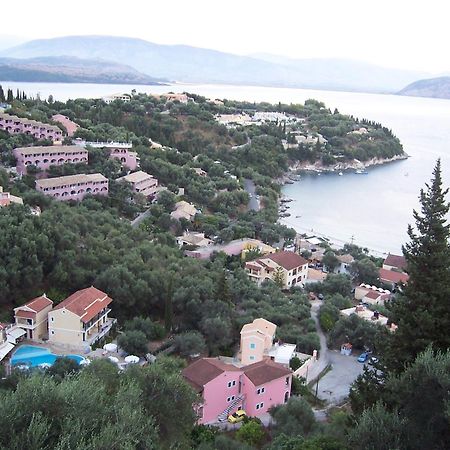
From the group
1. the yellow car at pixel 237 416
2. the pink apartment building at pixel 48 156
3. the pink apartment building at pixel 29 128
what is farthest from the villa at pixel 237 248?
the yellow car at pixel 237 416

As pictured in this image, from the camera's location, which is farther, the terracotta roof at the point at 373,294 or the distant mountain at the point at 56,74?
the distant mountain at the point at 56,74

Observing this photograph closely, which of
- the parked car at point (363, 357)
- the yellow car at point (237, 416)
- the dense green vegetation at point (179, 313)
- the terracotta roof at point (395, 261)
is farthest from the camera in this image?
the terracotta roof at point (395, 261)

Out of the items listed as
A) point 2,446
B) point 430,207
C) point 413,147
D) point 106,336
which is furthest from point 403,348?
point 413,147

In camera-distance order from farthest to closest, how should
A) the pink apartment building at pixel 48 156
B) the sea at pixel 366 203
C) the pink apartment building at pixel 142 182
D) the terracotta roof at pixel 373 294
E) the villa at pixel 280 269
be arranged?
the sea at pixel 366 203 → the pink apartment building at pixel 142 182 → the pink apartment building at pixel 48 156 → the villa at pixel 280 269 → the terracotta roof at pixel 373 294

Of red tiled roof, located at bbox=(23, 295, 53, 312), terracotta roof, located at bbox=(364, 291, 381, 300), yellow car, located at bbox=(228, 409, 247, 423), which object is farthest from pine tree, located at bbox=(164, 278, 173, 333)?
terracotta roof, located at bbox=(364, 291, 381, 300)

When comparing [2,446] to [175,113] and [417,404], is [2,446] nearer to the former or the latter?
[417,404]

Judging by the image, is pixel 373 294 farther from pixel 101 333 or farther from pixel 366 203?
pixel 366 203

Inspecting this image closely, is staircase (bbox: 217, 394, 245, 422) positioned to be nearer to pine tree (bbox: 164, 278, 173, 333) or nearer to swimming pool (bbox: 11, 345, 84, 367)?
swimming pool (bbox: 11, 345, 84, 367)

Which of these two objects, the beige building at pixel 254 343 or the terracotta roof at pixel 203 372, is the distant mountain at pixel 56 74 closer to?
the beige building at pixel 254 343
